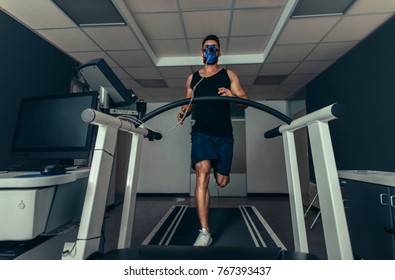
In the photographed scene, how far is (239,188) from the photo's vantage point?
18.4 feet

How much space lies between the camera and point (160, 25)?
2889mm

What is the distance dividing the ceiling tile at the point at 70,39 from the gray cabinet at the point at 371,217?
11.4 feet

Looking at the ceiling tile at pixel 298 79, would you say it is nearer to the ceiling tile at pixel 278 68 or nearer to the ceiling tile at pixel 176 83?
the ceiling tile at pixel 278 68

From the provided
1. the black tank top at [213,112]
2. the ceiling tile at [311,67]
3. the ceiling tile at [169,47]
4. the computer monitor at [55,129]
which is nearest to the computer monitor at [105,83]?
the computer monitor at [55,129]

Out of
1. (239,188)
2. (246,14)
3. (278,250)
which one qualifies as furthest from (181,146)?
(278,250)

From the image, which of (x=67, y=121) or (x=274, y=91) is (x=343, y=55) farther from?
(x=67, y=121)

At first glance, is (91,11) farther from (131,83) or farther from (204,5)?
(131,83)

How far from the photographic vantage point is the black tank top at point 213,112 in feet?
6.05

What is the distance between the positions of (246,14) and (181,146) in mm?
3632

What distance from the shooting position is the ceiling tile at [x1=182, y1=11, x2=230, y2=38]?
2656 millimetres

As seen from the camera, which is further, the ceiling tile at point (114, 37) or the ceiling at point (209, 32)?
the ceiling tile at point (114, 37)

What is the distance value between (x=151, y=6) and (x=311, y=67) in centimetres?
283
